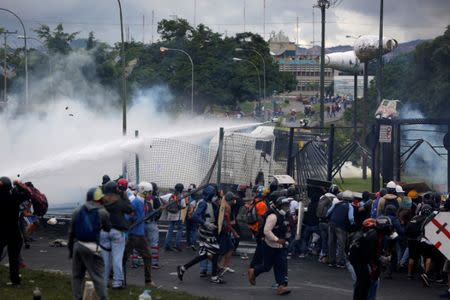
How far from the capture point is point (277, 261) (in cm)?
1491

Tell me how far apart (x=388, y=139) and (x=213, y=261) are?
25.7 feet

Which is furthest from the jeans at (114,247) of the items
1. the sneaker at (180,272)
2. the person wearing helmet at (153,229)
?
the person wearing helmet at (153,229)

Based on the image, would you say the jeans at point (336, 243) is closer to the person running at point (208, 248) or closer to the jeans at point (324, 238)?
the jeans at point (324, 238)

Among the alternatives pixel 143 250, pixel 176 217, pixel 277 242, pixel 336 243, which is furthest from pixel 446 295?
pixel 176 217

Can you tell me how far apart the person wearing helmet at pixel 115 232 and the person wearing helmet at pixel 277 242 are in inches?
85.8

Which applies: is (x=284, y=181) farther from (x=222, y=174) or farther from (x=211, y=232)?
(x=211, y=232)

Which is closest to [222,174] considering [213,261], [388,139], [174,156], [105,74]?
[174,156]

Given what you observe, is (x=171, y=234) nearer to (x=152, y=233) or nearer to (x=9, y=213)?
(x=152, y=233)

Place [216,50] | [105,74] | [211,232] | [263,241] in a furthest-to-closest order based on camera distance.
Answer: [216,50]
[105,74]
[211,232]
[263,241]

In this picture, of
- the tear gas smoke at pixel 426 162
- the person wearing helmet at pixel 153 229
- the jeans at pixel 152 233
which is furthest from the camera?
the tear gas smoke at pixel 426 162

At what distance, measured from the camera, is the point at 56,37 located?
2616 inches

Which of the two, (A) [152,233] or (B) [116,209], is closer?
(B) [116,209]

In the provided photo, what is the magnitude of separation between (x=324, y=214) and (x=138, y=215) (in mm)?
4527

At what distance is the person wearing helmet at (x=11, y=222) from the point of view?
14.2 m
